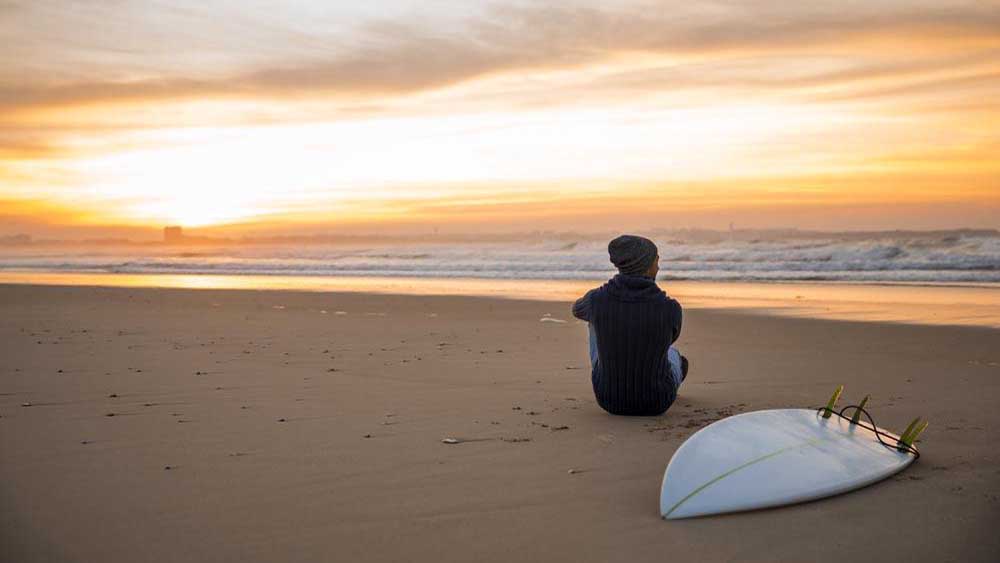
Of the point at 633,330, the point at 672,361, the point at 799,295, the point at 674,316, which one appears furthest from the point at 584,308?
the point at 799,295

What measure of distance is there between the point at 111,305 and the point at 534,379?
35.6ft

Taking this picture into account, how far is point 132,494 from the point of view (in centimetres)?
366

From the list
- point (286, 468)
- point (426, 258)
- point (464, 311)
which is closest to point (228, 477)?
point (286, 468)

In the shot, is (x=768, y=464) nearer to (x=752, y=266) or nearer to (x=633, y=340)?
(x=633, y=340)

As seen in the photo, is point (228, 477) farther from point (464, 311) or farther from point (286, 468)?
point (464, 311)

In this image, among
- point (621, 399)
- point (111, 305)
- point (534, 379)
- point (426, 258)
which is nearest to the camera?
point (621, 399)

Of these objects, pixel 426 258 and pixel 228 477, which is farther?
pixel 426 258

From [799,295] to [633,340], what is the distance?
1274cm

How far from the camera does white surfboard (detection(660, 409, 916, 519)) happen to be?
339 cm

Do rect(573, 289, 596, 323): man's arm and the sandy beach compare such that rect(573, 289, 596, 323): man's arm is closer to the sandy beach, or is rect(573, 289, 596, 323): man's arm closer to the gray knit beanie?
the gray knit beanie

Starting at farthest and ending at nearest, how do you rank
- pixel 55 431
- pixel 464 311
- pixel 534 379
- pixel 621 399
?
pixel 464 311 < pixel 534 379 < pixel 621 399 < pixel 55 431

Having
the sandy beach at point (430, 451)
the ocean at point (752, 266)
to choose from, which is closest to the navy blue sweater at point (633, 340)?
the sandy beach at point (430, 451)

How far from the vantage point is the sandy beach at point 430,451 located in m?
3.13

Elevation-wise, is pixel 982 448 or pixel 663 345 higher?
pixel 663 345
